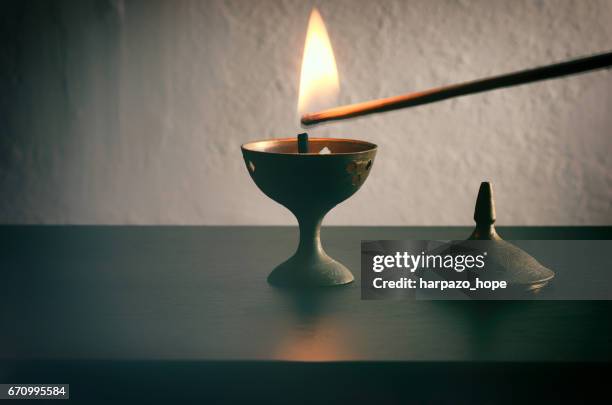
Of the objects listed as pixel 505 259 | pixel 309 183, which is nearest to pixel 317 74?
pixel 309 183

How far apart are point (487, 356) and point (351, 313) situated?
0.15 metres

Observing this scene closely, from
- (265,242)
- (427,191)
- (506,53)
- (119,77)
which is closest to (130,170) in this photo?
(119,77)

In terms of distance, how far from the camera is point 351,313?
675 millimetres

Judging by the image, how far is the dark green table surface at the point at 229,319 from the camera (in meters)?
0.57

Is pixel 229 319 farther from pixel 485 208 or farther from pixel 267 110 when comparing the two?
pixel 267 110

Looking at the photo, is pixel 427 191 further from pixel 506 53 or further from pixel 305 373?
pixel 305 373

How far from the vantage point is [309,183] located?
2.34 feet

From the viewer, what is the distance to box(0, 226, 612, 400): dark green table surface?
571 millimetres

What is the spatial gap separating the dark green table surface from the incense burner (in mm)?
27

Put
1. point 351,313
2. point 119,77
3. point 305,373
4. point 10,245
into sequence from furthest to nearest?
point 119,77 → point 10,245 → point 351,313 → point 305,373

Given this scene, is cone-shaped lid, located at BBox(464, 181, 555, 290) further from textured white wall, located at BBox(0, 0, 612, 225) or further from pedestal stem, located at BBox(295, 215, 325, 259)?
textured white wall, located at BBox(0, 0, 612, 225)

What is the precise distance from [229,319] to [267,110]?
48cm

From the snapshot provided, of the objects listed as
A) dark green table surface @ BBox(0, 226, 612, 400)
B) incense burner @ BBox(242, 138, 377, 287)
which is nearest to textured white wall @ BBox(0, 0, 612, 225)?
dark green table surface @ BBox(0, 226, 612, 400)

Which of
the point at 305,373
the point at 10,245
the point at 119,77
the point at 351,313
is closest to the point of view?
the point at 305,373
